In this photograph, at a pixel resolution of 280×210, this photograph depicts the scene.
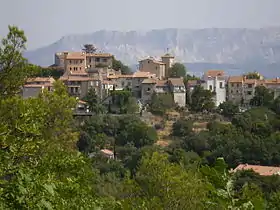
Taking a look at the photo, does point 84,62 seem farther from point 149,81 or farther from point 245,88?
point 245,88

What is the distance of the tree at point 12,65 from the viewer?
7781 mm

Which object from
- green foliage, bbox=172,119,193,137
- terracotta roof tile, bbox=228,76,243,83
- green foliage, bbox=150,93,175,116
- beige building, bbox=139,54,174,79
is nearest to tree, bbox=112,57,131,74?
beige building, bbox=139,54,174,79

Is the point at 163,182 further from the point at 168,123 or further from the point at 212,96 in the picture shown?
the point at 212,96

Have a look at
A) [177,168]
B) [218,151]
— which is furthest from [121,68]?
[177,168]

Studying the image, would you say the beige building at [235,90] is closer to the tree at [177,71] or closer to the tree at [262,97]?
the tree at [262,97]

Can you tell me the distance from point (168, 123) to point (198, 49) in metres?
158

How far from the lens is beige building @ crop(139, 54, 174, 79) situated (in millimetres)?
Answer: 46969

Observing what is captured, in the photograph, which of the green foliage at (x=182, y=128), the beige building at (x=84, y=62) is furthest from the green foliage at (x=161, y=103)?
the beige building at (x=84, y=62)

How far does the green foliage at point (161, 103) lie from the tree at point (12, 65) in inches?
1235

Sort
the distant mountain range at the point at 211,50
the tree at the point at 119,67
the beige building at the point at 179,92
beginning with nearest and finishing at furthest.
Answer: the beige building at the point at 179,92
the tree at the point at 119,67
the distant mountain range at the point at 211,50

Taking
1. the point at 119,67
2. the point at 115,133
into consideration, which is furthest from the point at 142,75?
the point at 115,133

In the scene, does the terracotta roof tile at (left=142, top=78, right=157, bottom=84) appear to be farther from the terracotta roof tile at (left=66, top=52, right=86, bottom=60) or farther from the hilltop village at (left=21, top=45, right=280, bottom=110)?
the terracotta roof tile at (left=66, top=52, right=86, bottom=60)

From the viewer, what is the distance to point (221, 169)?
12.0 ft

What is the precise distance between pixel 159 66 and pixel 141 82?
4.40 metres
